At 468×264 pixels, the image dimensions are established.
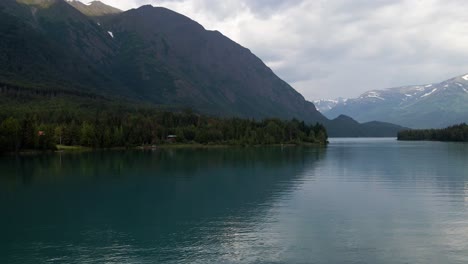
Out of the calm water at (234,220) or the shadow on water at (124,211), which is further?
the shadow on water at (124,211)

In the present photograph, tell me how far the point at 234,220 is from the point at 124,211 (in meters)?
14.1

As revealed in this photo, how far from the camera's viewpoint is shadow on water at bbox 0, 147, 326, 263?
3606 cm

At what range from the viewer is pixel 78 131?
7702 inches

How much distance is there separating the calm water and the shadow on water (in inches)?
5.0

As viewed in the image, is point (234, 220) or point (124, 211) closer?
point (234, 220)

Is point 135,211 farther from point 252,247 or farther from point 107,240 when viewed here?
point 252,247

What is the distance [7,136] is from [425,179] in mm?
134389

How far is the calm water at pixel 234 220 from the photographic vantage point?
34.6 meters

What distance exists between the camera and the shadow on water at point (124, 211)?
3606 cm

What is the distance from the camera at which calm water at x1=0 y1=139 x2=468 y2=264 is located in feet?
113

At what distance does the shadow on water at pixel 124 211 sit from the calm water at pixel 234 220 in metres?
0.13

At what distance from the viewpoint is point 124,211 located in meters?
52.3

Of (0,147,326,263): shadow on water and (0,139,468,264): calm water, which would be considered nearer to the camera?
(0,139,468,264): calm water

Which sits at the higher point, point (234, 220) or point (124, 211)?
point (124, 211)
